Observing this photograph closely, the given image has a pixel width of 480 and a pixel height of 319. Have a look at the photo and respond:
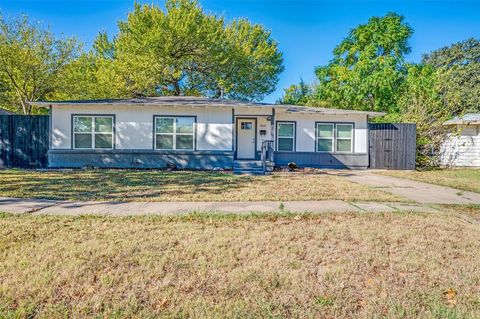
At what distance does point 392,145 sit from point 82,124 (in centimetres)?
1444

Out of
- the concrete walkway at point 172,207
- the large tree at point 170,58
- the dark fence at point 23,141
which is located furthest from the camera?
the large tree at point 170,58

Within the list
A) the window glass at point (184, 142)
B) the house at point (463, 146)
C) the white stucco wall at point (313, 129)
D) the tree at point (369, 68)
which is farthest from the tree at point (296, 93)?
the window glass at point (184, 142)

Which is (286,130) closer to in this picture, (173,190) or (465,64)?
(173,190)

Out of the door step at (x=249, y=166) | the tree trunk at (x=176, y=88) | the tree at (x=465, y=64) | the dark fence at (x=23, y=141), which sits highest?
the tree at (x=465, y=64)

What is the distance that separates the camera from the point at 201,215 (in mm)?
5328

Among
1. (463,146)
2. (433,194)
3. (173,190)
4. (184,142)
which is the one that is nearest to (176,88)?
(184,142)

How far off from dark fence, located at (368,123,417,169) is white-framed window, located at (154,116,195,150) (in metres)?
8.71

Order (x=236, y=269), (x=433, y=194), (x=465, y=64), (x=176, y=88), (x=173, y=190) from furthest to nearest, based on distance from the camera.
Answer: (x=465, y=64) < (x=176, y=88) < (x=433, y=194) < (x=173, y=190) < (x=236, y=269)

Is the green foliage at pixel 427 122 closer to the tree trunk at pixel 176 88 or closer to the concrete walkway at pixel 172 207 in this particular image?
the concrete walkway at pixel 172 207

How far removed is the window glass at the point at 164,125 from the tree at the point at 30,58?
10145mm

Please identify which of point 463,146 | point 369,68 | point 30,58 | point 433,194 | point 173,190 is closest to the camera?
point 173,190

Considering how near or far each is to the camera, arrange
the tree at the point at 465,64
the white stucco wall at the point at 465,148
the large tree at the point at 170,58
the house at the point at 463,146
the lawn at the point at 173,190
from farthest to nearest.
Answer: the tree at the point at 465,64, the large tree at the point at 170,58, the white stucco wall at the point at 465,148, the house at the point at 463,146, the lawn at the point at 173,190

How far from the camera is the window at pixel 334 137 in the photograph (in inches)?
605

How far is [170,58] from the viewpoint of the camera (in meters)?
21.1
